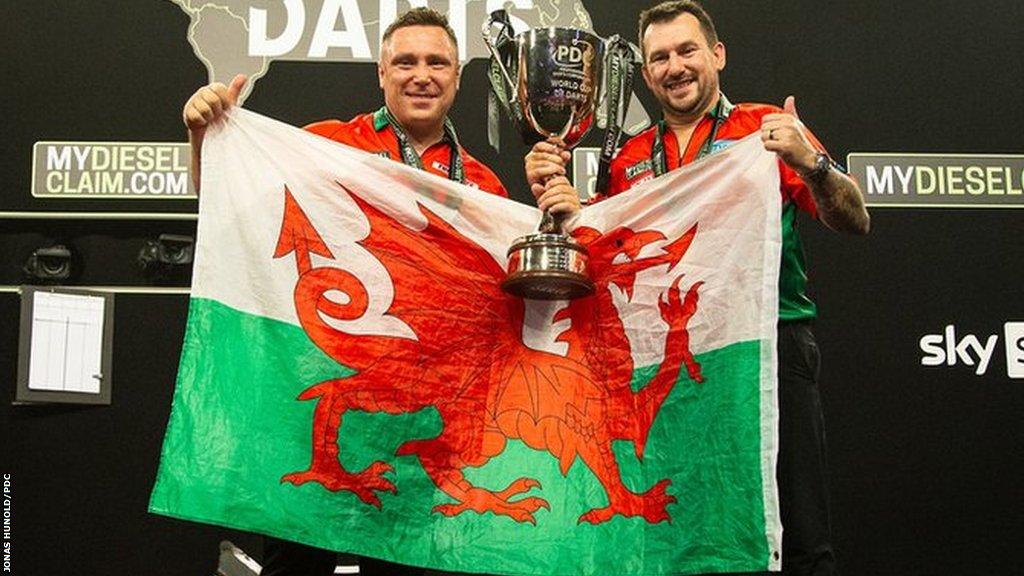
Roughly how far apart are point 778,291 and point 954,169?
150 cm

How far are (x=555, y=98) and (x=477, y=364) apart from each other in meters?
0.55

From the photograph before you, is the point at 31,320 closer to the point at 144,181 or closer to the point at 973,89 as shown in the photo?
the point at 144,181

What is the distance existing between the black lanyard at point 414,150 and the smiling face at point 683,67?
45cm

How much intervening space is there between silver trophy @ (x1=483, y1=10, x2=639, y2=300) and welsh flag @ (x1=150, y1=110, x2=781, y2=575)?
132 millimetres

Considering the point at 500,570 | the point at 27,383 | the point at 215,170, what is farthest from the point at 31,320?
the point at 500,570

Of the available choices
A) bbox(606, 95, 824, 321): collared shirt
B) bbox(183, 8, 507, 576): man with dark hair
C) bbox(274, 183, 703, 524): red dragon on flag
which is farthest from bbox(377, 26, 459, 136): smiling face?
bbox(606, 95, 824, 321): collared shirt

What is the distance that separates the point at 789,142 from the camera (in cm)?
200

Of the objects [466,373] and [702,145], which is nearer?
[466,373]

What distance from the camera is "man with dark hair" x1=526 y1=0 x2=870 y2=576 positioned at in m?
2.07

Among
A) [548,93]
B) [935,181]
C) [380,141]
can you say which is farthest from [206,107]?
[935,181]

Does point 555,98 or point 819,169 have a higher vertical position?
point 555,98

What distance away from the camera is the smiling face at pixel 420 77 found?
2406mm

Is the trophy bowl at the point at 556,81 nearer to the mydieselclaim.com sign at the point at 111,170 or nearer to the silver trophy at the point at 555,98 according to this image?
the silver trophy at the point at 555,98

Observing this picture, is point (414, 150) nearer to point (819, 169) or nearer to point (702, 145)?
point (702, 145)
